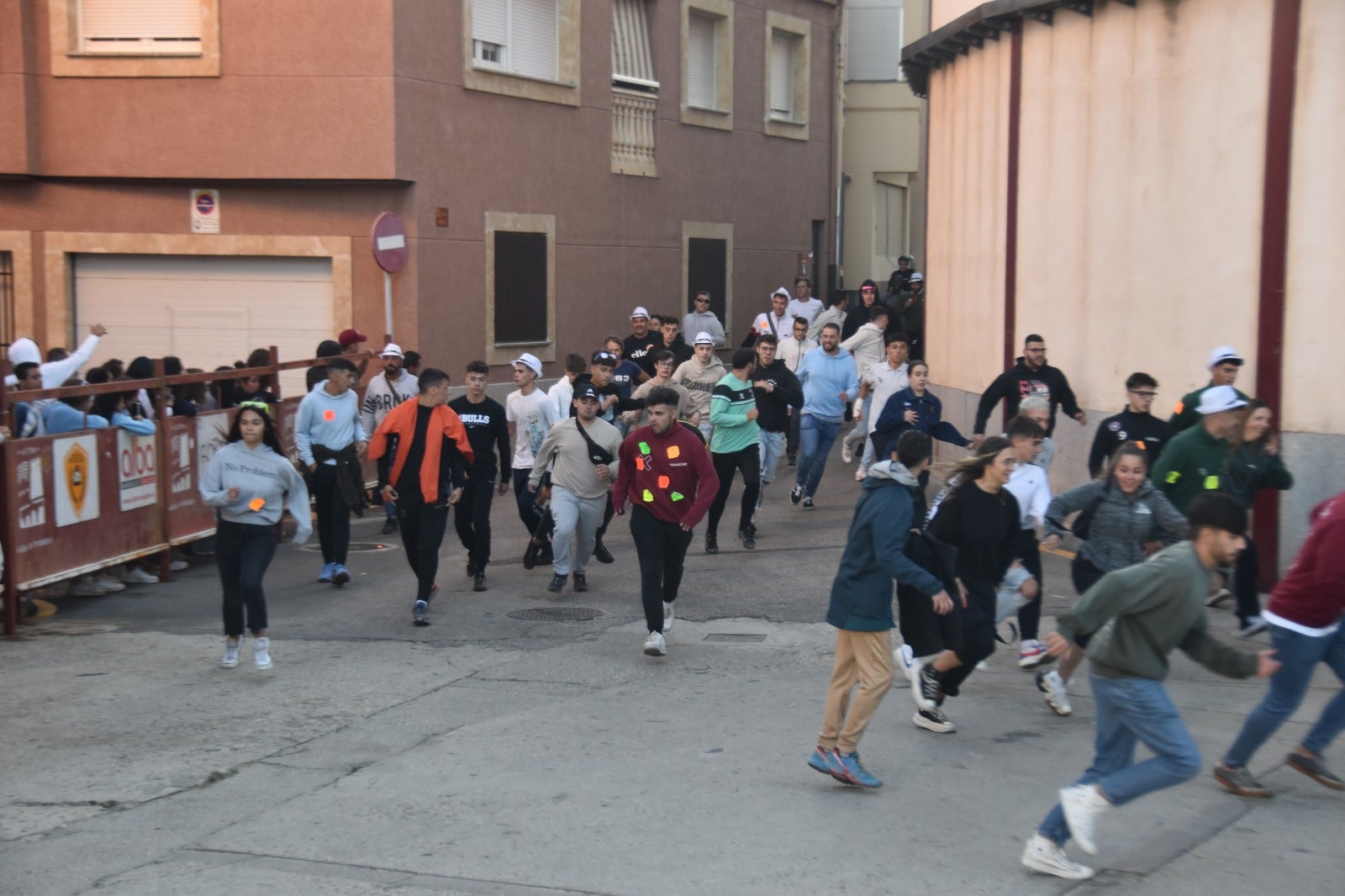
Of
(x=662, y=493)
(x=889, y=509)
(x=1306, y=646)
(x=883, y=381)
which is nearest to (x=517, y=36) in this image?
(x=883, y=381)

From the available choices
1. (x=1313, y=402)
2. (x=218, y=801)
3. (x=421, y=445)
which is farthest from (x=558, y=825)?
(x=1313, y=402)

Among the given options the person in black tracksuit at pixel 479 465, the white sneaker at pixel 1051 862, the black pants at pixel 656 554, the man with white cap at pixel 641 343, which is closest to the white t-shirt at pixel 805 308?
the man with white cap at pixel 641 343

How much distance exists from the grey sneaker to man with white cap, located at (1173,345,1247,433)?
383cm

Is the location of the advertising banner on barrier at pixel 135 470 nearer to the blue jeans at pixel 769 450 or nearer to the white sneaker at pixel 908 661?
the blue jeans at pixel 769 450

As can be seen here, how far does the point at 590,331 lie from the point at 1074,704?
14.2m

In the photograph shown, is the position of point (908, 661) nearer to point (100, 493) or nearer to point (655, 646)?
point (655, 646)

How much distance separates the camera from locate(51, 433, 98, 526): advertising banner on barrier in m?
10.8

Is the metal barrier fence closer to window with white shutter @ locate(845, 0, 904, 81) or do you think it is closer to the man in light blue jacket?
the man in light blue jacket

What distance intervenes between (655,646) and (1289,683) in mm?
4023

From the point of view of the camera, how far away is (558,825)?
6.35 metres

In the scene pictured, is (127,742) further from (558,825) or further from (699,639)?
(699,639)

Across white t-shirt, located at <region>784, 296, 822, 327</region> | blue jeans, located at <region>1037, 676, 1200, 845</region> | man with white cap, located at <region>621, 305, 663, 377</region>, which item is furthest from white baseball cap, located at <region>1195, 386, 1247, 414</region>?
white t-shirt, located at <region>784, 296, 822, 327</region>

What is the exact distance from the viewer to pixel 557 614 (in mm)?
10891

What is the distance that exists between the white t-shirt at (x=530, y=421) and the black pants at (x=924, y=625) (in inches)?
220
